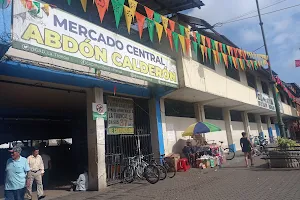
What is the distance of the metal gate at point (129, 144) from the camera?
33.6ft

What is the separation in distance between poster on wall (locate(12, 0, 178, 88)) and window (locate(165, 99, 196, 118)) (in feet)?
11.4

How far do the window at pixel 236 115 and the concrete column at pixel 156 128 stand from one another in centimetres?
1140

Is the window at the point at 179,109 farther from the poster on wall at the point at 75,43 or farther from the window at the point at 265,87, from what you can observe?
the window at the point at 265,87

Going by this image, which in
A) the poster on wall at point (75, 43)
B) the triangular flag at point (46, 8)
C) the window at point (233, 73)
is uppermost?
the window at point (233, 73)

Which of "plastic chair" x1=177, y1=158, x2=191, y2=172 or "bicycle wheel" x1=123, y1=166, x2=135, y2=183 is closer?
"bicycle wheel" x1=123, y1=166, x2=135, y2=183

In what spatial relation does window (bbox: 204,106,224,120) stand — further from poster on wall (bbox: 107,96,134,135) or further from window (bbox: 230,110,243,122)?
poster on wall (bbox: 107,96,134,135)

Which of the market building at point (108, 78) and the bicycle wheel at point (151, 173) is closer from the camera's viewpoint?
the market building at point (108, 78)

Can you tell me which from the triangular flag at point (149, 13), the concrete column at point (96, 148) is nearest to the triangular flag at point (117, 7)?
the triangular flag at point (149, 13)

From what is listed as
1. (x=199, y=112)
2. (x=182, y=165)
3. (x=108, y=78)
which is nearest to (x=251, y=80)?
(x=199, y=112)

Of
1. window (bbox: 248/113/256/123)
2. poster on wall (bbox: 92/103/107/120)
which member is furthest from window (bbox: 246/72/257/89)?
poster on wall (bbox: 92/103/107/120)

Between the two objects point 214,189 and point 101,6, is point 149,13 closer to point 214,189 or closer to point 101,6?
point 101,6

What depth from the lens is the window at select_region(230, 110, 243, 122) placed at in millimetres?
22288

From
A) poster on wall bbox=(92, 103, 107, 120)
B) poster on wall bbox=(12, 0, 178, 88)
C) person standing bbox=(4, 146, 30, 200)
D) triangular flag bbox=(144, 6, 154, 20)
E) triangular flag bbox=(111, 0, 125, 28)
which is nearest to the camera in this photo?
person standing bbox=(4, 146, 30, 200)

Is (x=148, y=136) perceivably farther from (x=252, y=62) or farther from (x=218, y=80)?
(x=252, y=62)
